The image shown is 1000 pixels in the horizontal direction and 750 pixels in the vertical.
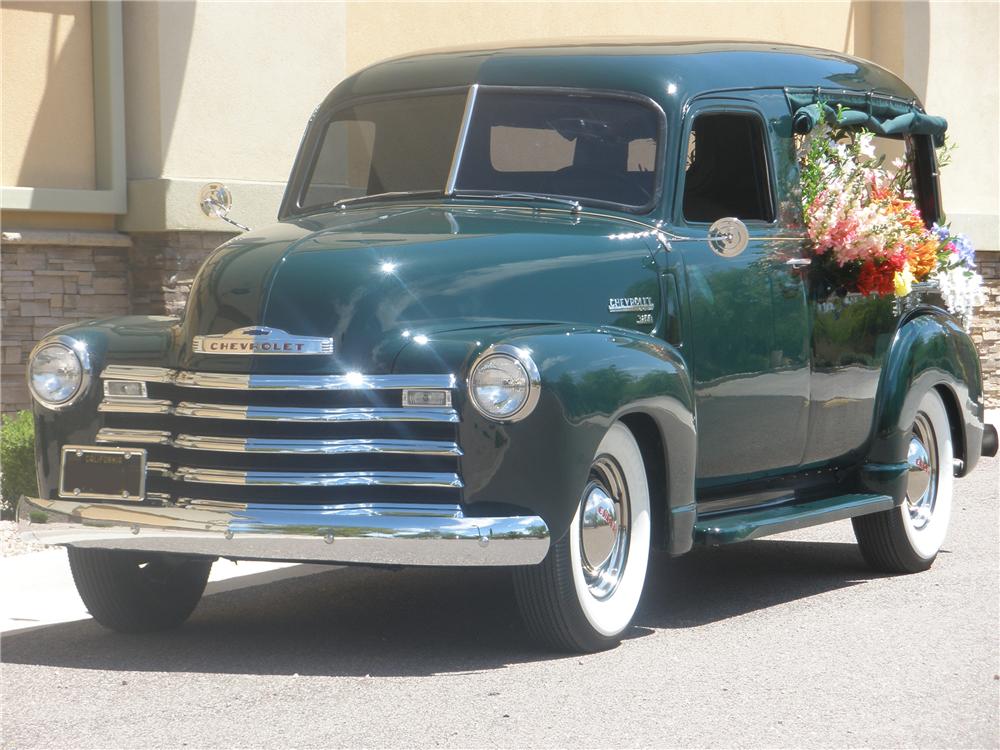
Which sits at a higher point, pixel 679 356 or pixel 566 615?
pixel 679 356

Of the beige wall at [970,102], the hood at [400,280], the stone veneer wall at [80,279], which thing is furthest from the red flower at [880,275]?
the beige wall at [970,102]

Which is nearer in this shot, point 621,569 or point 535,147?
point 621,569

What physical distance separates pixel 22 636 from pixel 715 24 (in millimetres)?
10784

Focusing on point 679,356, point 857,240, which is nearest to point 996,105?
point 857,240

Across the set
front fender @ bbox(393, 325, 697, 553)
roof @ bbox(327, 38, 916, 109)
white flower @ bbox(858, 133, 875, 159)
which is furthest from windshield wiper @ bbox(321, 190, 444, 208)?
white flower @ bbox(858, 133, 875, 159)

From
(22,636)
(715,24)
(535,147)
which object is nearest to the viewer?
(22,636)

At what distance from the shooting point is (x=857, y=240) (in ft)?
24.9

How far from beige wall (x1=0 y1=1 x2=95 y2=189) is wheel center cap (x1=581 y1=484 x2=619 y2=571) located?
22.0ft

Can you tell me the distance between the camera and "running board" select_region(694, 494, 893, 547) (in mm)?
6566

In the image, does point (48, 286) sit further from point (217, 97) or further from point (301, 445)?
point (301, 445)

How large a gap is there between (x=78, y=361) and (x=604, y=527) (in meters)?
1.99

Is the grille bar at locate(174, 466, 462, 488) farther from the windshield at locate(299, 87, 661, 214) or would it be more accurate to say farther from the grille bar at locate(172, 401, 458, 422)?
the windshield at locate(299, 87, 661, 214)

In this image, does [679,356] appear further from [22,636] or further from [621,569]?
[22,636]

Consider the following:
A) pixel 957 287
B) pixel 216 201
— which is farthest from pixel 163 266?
pixel 957 287
